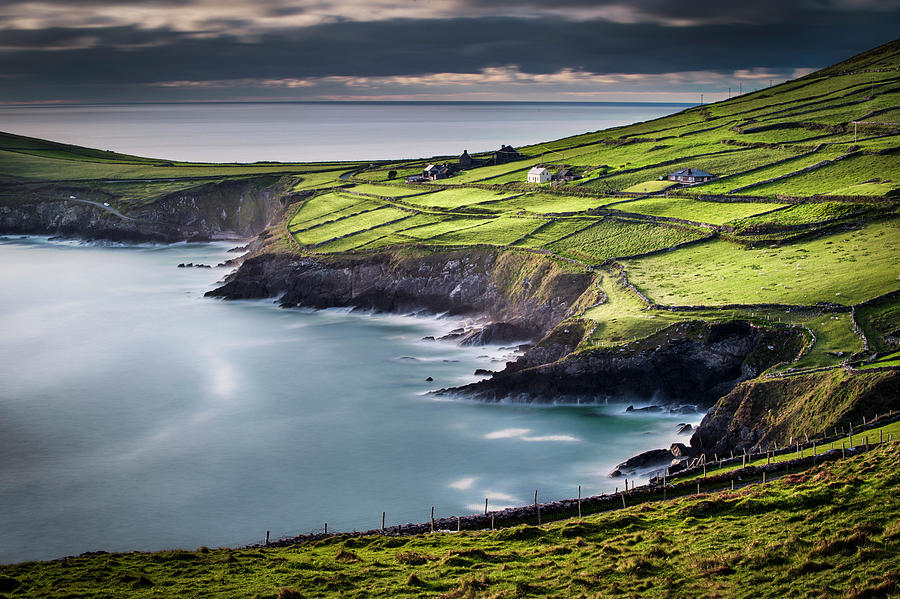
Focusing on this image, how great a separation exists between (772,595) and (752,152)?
356 ft

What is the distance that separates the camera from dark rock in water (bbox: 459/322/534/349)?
80.6m

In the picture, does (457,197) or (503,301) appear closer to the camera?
(503,301)

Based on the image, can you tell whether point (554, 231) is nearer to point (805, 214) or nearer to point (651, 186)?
point (651, 186)

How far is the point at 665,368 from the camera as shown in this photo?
63.5 metres

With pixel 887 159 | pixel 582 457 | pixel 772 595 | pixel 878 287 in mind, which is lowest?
pixel 582 457

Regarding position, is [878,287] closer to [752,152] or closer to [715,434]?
[715,434]

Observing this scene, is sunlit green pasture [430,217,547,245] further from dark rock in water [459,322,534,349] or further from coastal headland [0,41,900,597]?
dark rock in water [459,322,534,349]

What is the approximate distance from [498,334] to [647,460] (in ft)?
102

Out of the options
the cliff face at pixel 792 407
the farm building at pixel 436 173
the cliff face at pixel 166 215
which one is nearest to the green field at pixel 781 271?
the cliff face at pixel 792 407

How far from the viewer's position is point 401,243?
105 m

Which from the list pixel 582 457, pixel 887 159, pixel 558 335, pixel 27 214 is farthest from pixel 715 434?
pixel 27 214

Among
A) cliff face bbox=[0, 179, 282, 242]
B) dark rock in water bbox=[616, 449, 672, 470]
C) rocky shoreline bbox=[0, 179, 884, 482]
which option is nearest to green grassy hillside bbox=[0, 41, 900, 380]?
rocky shoreline bbox=[0, 179, 884, 482]

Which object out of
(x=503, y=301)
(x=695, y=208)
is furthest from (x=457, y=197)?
(x=503, y=301)

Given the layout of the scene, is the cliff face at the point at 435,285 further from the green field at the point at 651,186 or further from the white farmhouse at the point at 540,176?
the white farmhouse at the point at 540,176
